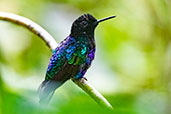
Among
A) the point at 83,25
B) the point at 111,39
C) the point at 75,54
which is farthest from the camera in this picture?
the point at 111,39

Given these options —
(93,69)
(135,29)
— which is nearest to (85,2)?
(135,29)

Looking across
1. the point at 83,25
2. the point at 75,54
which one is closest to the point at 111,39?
the point at 83,25

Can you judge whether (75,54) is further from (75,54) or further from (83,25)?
(83,25)

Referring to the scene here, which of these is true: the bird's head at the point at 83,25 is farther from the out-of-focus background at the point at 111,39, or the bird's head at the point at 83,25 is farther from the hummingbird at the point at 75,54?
the out-of-focus background at the point at 111,39

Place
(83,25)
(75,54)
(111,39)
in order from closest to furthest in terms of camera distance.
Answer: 1. (75,54)
2. (83,25)
3. (111,39)

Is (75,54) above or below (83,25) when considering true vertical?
below

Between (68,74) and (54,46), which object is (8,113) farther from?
(54,46)

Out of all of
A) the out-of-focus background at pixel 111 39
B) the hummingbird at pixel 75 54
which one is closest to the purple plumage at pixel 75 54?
the hummingbird at pixel 75 54

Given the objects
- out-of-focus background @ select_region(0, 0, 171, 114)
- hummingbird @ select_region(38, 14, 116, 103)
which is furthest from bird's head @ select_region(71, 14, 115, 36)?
out-of-focus background @ select_region(0, 0, 171, 114)

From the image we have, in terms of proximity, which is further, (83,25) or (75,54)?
(83,25)
